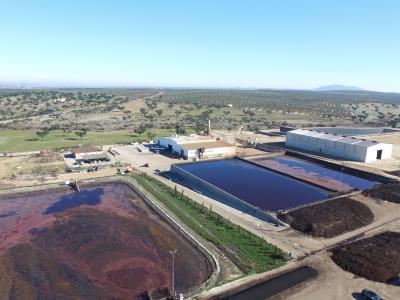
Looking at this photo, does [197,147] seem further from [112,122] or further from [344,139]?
[112,122]

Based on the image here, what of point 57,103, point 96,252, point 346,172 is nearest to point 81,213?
point 96,252

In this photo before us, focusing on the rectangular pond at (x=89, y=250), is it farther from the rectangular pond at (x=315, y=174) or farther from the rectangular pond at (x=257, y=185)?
the rectangular pond at (x=315, y=174)

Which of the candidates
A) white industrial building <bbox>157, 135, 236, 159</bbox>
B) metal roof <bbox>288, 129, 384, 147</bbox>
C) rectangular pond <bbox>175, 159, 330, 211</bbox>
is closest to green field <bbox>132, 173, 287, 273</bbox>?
rectangular pond <bbox>175, 159, 330, 211</bbox>

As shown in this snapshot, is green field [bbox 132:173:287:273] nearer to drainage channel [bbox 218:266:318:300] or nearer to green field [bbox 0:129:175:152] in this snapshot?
drainage channel [bbox 218:266:318:300]

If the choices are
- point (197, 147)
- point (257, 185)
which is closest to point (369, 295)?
point (257, 185)

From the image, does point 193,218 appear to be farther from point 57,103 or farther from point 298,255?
point 57,103

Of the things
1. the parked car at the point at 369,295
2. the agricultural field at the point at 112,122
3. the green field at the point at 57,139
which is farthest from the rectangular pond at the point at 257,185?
the green field at the point at 57,139
